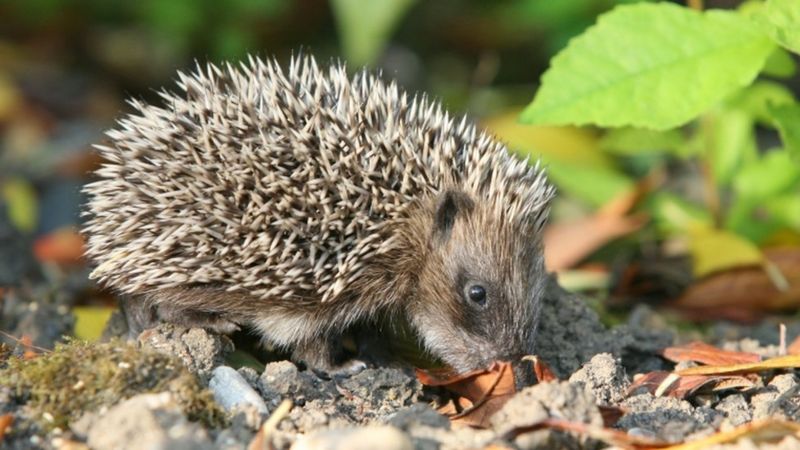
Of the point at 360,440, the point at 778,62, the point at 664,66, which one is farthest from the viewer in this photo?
the point at 778,62

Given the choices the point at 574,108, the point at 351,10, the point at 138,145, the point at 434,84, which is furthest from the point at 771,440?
the point at 434,84

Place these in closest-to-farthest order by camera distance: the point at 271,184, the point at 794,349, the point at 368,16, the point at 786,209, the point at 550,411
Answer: the point at 550,411
the point at 271,184
the point at 794,349
the point at 786,209
the point at 368,16

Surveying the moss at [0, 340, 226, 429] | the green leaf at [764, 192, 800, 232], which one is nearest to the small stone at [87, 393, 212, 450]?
the moss at [0, 340, 226, 429]

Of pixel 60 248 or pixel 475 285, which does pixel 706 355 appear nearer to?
pixel 475 285

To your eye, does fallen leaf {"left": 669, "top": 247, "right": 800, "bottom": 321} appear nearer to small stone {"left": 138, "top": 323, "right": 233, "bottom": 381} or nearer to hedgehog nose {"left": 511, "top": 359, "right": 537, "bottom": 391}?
hedgehog nose {"left": 511, "top": 359, "right": 537, "bottom": 391}

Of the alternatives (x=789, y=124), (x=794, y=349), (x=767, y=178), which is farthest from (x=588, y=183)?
(x=794, y=349)

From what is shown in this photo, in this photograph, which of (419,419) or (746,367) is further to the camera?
(746,367)
